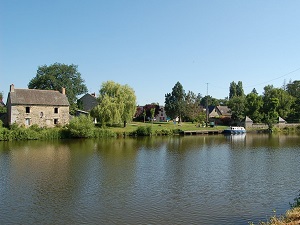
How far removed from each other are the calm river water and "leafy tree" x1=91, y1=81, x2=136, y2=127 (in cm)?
2507

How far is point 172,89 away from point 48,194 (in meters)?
61.9

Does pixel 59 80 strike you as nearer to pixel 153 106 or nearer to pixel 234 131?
pixel 153 106

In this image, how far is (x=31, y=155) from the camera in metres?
32.2

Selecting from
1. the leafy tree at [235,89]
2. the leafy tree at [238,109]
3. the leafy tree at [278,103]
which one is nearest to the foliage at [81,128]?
the leafy tree at [238,109]

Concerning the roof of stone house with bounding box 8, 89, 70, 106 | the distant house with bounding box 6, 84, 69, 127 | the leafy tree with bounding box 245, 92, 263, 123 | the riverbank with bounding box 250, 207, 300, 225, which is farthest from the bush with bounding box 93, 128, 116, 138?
the riverbank with bounding box 250, 207, 300, 225

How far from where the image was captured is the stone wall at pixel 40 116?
169 feet

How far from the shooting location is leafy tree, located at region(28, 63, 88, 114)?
64000mm

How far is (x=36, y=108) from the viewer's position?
53188 millimetres

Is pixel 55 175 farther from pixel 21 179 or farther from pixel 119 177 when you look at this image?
pixel 119 177

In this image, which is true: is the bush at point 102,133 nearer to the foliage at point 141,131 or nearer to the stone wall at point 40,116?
the foliage at point 141,131

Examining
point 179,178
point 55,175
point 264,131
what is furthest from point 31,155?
point 264,131

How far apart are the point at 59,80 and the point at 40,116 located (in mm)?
13138

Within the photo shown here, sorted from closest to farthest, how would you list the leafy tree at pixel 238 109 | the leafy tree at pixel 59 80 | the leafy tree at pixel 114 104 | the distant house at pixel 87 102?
the leafy tree at pixel 114 104 < the leafy tree at pixel 59 80 < the distant house at pixel 87 102 < the leafy tree at pixel 238 109

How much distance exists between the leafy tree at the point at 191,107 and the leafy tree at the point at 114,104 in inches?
814
